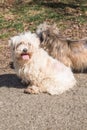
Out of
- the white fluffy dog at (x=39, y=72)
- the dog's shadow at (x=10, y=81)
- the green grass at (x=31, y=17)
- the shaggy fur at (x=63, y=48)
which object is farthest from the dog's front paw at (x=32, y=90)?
the green grass at (x=31, y=17)

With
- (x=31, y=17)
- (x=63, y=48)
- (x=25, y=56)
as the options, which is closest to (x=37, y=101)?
(x=25, y=56)

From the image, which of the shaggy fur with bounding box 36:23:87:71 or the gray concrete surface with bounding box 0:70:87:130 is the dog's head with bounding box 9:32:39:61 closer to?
the gray concrete surface with bounding box 0:70:87:130

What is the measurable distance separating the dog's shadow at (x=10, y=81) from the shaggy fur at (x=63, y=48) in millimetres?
920

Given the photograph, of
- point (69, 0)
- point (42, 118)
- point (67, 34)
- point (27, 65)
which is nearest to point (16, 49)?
point (27, 65)

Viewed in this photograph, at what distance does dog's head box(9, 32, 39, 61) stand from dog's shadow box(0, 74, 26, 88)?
95 centimetres

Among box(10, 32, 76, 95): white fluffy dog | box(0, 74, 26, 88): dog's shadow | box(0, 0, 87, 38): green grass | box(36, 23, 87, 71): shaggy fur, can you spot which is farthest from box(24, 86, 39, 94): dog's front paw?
box(0, 0, 87, 38): green grass

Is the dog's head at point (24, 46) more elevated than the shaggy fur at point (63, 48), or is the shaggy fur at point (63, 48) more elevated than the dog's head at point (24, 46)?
the dog's head at point (24, 46)

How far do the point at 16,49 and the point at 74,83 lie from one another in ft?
4.64

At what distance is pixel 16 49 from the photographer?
23.8ft

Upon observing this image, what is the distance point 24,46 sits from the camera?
7.18m

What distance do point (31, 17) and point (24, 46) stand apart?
574 centimetres

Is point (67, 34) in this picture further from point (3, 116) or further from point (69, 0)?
point (3, 116)

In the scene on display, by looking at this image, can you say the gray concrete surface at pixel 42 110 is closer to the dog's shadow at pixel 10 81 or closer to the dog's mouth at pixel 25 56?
the dog's shadow at pixel 10 81

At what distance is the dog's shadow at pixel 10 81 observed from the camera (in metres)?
8.23
